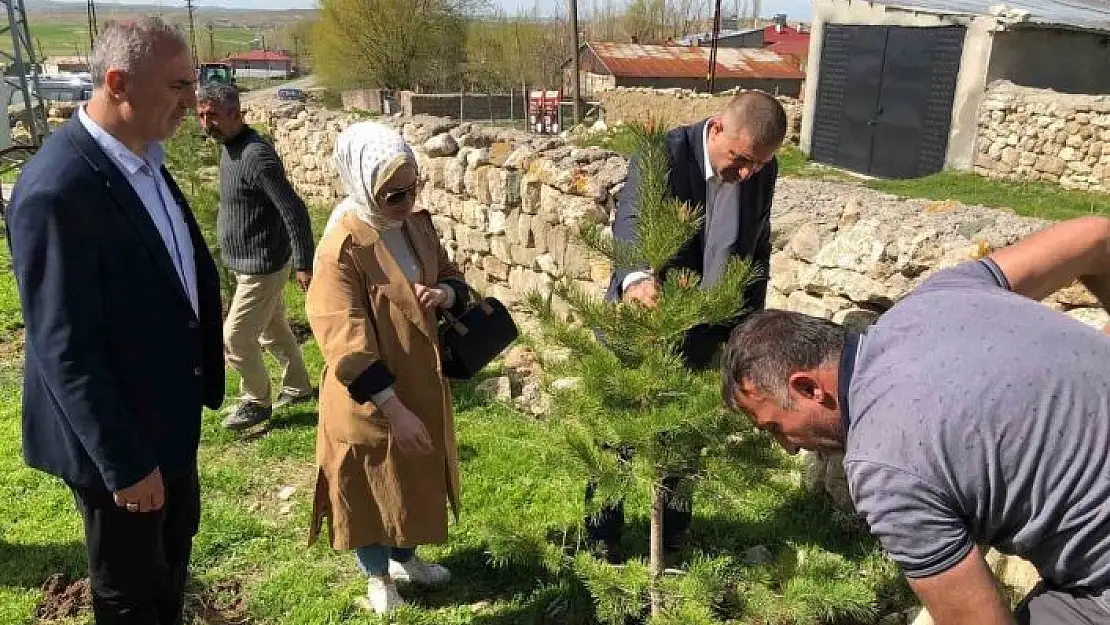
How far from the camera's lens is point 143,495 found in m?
2.18

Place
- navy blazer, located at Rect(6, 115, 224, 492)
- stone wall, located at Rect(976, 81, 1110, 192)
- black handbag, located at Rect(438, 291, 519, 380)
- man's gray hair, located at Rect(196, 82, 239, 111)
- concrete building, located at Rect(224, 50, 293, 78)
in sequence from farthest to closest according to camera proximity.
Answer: concrete building, located at Rect(224, 50, 293, 78) < stone wall, located at Rect(976, 81, 1110, 192) < man's gray hair, located at Rect(196, 82, 239, 111) < black handbag, located at Rect(438, 291, 519, 380) < navy blazer, located at Rect(6, 115, 224, 492)

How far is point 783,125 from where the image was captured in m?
2.69

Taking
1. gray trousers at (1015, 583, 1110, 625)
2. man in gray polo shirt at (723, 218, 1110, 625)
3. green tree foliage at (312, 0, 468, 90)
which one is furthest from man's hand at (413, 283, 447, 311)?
green tree foliage at (312, 0, 468, 90)

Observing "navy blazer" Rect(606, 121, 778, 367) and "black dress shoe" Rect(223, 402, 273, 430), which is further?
"black dress shoe" Rect(223, 402, 273, 430)

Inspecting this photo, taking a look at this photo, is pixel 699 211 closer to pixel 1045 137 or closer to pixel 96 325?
pixel 96 325

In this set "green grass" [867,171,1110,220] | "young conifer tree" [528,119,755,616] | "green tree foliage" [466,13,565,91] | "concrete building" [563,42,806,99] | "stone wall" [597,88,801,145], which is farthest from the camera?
"green tree foliage" [466,13,565,91]

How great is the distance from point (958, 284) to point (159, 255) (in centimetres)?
196

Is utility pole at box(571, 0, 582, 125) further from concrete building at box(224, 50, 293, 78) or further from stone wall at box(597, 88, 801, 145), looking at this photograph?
concrete building at box(224, 50, 293, 78)

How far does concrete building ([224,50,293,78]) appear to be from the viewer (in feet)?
232

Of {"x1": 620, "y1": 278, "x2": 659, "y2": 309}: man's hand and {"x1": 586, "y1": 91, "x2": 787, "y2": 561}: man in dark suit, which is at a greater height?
{"x1": 586, "y1": 91, "x2": 787, "y2": 561}: man in dark suit

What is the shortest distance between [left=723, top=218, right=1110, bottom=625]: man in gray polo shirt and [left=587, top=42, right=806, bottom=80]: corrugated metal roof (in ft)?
99.1

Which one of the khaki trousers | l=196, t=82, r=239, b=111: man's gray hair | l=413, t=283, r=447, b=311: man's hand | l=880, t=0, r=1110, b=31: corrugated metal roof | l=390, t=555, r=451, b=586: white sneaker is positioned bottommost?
l=390, t=555, r=451, b=586: white sneaker

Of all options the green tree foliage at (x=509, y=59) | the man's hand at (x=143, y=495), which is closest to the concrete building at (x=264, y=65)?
the green tree foliage at (x=509, y=59)

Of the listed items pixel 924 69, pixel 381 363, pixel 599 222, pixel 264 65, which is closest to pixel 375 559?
pixel 381 363
